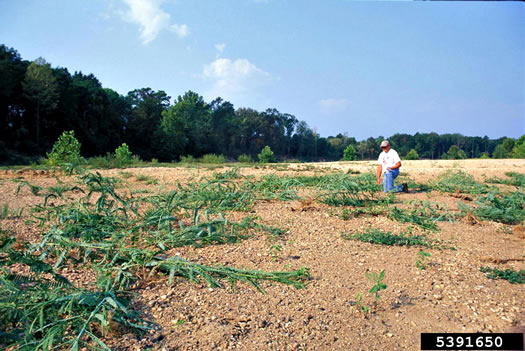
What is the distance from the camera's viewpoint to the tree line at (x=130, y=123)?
3091cm

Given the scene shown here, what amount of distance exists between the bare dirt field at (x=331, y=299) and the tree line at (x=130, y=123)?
2302 centimetres

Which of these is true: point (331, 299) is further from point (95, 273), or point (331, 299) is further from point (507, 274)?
point (95, 273)

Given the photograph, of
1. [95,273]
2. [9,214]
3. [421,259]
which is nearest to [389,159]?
[421,259]

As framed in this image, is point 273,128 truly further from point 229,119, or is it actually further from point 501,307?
point 501,307

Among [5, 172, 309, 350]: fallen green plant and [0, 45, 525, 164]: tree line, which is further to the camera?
[0, 45, 525, 164]: tree line

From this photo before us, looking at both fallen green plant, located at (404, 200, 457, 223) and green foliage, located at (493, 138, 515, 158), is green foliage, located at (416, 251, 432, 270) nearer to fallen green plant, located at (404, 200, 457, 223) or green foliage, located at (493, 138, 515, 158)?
fallen green plant, located at (404, 200, 457, 223)

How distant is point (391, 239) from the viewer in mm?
3312

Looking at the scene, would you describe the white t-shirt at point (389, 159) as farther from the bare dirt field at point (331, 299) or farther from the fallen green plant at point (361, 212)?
the bare dirt field at point (331, 299)

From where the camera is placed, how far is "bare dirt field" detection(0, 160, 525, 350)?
1771mm

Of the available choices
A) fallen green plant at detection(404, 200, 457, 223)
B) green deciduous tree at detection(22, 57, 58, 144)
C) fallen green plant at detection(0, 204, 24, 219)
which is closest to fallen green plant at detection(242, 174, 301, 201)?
fallen green plant at detection(404, 200, 457, 223)

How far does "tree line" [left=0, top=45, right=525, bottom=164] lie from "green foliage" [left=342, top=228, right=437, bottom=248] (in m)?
22.7

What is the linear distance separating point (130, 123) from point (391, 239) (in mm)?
45808

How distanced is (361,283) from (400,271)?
44 centimetres

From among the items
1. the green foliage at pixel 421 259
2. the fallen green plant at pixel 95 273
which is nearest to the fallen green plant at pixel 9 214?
the fallen green plant at pixel 95 273
